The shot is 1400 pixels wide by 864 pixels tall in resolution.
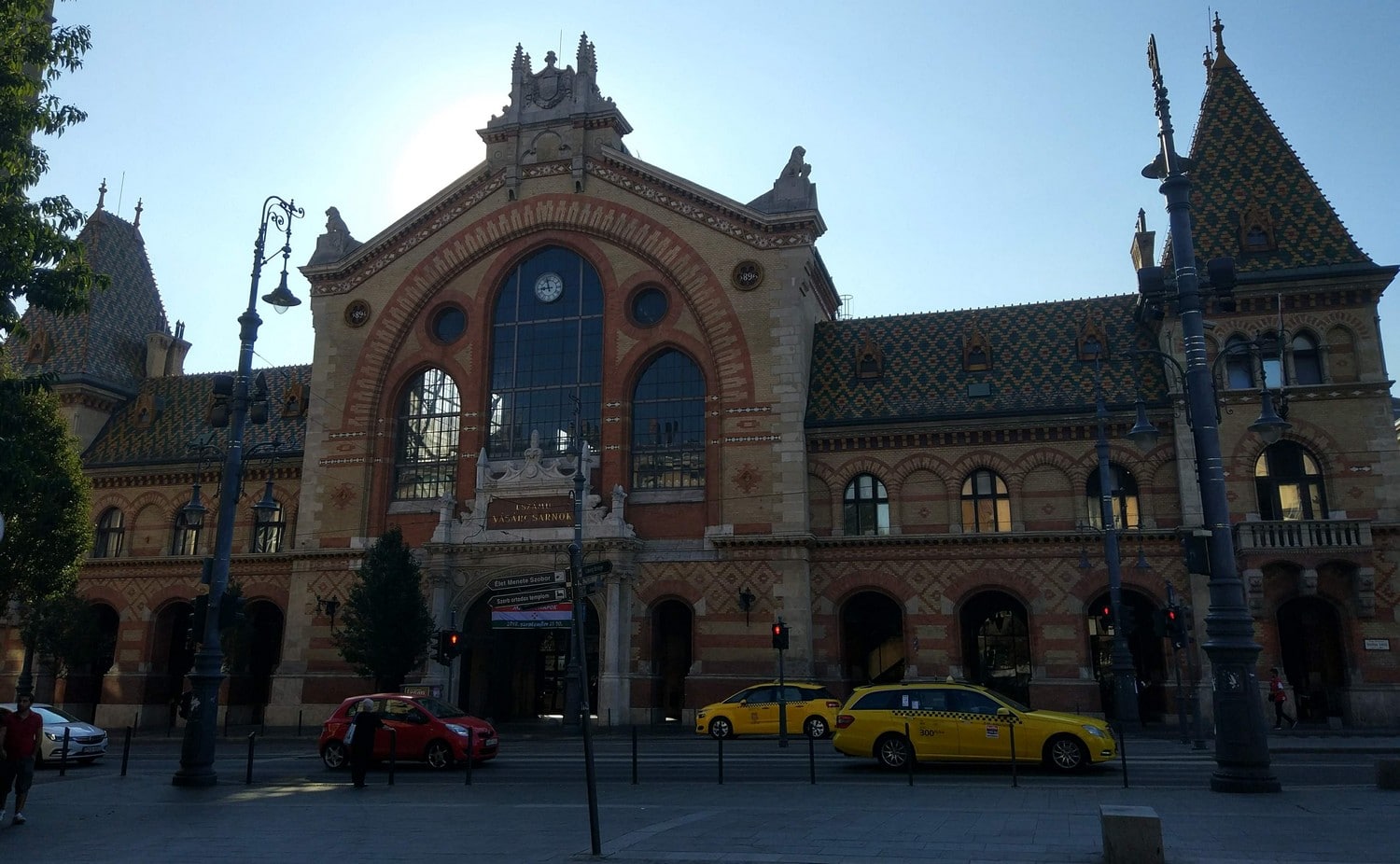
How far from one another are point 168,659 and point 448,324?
17416 millimetres

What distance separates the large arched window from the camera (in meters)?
37.1

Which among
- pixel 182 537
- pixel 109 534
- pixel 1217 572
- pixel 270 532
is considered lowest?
pixel 1217 572

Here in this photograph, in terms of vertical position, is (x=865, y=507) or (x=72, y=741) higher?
(x=865, y=507)

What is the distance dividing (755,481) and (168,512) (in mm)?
24275

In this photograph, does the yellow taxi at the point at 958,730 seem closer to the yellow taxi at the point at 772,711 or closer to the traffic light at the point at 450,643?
the yellow taxi at the point at 772,711

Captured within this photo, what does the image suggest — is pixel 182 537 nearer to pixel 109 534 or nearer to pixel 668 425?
pixel 109 534

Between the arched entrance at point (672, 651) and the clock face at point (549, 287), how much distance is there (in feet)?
39.9

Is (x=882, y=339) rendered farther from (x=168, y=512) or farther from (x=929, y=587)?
(x=168, y=512)

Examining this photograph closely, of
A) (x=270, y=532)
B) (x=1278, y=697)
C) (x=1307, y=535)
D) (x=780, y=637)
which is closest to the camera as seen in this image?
(x=1278, y=697)

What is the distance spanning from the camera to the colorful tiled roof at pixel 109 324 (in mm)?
45062

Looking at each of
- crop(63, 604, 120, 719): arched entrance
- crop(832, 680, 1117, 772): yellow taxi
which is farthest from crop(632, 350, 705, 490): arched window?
crop(63, 604, 120, 719): arched entrance

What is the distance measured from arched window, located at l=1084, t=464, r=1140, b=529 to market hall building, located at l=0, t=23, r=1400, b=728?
115mm

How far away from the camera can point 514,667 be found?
38.5m

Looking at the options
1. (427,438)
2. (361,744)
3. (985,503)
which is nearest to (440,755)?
(361,744)
